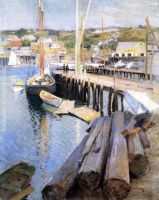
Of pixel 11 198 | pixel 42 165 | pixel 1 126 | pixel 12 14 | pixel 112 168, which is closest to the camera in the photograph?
pixel 112 168

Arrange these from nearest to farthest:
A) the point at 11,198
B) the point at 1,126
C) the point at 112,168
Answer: the point at 112,168 < the point at 11,198 < the point at 1,126

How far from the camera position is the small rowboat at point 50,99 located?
2.42 metres

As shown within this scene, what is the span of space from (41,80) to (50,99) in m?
0.12

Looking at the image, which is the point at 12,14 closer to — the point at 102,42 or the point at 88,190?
the point at 102,42

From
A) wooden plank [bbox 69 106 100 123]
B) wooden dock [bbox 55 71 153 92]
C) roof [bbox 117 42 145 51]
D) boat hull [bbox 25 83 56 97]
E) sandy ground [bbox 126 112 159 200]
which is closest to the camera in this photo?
sandy ground [bbox 126 112 159 200]

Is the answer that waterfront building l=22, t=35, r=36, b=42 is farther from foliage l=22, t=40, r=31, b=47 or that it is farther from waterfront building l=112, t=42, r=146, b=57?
waterfront building l=112, t=42, r=146, b=57

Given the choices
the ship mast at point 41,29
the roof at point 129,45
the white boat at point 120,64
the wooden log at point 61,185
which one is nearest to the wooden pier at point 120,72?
the white boat at point 120,64

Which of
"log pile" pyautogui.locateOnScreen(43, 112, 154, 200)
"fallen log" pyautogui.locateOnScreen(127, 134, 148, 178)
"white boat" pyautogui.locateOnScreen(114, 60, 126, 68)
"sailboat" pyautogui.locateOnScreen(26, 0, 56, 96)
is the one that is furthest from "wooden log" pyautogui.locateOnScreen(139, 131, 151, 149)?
"sailboat" pyautogui.locateOnScreen(26, 0, 56, 96)

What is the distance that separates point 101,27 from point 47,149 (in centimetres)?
79

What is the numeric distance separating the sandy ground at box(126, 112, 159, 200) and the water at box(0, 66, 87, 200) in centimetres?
39

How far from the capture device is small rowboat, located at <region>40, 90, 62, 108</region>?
2.42 metres

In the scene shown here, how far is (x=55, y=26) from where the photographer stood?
2137mm

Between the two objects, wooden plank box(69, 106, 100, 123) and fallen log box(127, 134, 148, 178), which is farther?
wooden plank box(69, 106, 100, 123)

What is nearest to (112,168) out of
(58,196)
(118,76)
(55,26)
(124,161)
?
(124,161)
